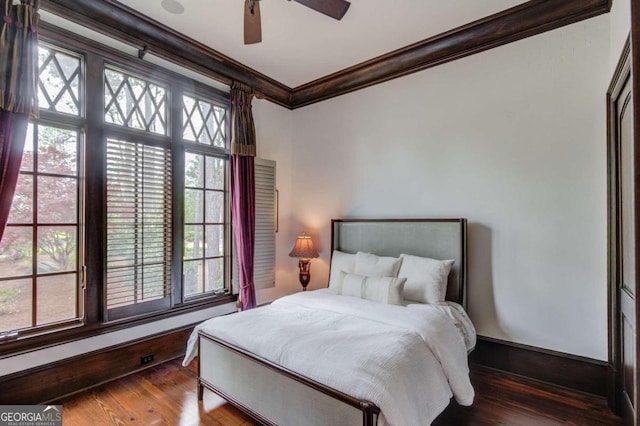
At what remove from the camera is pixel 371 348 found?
5.92ft

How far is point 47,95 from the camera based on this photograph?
2428 mm

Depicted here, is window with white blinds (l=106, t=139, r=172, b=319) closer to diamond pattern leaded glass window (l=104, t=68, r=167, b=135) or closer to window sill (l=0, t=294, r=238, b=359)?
window sill (l=0, t=294, r=238, b=359)

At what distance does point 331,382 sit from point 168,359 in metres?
2.18

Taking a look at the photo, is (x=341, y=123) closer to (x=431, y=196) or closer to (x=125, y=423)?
(x=431, y=196)

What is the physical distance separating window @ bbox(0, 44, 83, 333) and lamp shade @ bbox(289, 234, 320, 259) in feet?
7.01

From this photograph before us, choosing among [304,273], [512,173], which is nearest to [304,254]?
[304,273]

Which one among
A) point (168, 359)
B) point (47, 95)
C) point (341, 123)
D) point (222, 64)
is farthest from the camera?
point (341, 123)

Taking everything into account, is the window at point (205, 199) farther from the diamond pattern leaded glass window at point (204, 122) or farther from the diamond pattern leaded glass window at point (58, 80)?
the diamond pattern leaded glass window at point (58, 80)

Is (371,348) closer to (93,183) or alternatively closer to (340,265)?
(340,265)

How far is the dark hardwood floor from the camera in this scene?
7.02 ft

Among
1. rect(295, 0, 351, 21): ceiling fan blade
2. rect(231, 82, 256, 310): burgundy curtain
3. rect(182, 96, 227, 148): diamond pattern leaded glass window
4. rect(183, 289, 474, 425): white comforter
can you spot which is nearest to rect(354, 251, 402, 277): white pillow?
rect(183, 289, 474, 425): white comforter

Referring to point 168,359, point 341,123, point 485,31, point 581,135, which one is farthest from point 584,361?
point 168,359

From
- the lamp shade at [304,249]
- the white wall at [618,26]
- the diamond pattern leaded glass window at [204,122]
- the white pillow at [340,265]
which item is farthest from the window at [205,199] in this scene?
the white wall at [618,26]

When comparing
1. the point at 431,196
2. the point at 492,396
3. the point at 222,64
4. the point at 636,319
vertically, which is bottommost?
the point at 492,396
